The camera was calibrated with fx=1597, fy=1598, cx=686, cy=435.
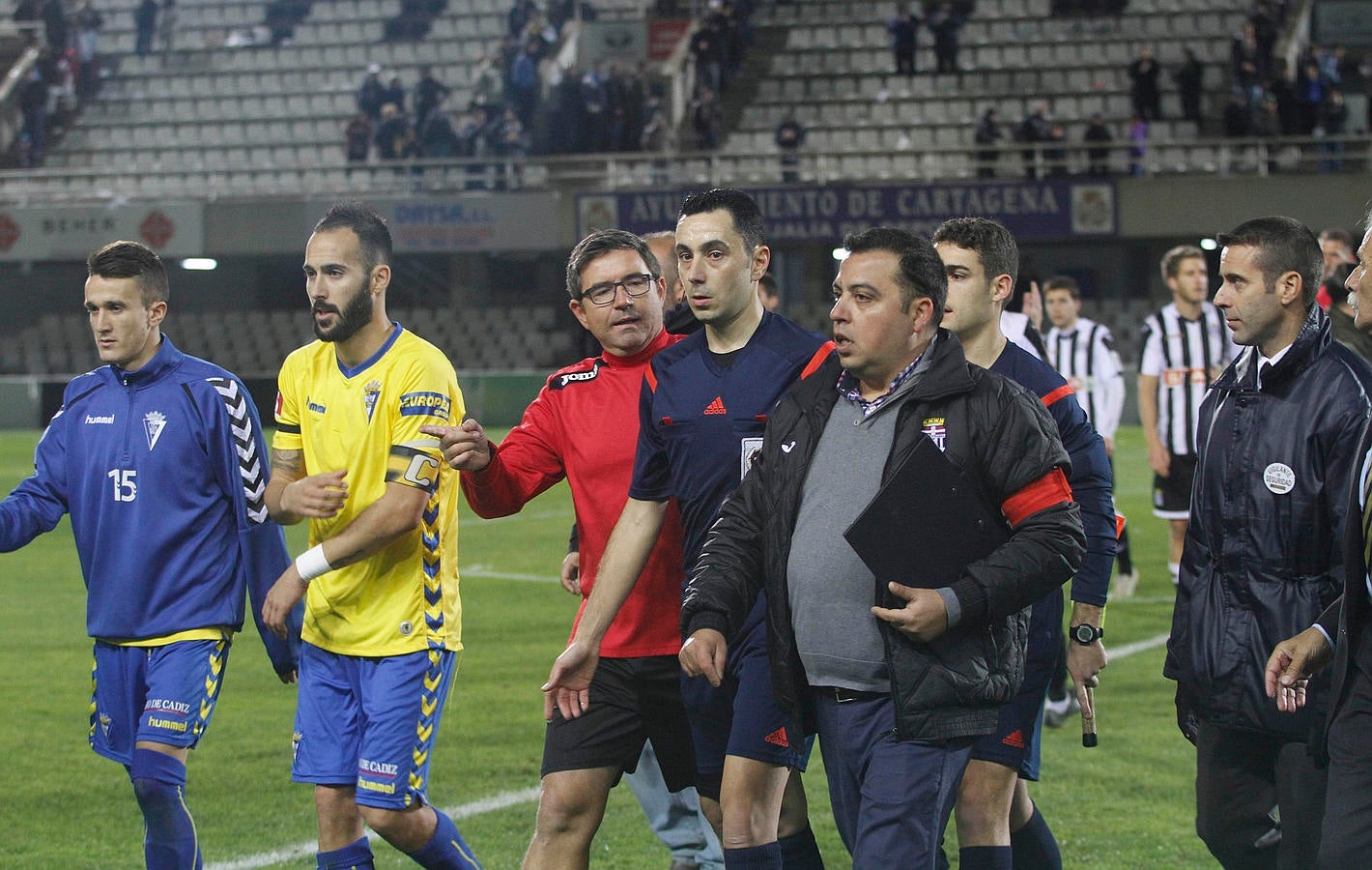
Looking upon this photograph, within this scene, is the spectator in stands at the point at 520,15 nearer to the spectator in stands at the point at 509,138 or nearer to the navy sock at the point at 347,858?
the spectator in stands at the point at 509,138

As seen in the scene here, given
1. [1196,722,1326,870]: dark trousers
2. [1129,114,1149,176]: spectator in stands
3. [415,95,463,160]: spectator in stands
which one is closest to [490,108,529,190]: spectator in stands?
[415,95,463,160]: spectator in stands

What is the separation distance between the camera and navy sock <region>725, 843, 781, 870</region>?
4078 millimetres

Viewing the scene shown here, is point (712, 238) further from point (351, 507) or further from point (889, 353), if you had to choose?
point (351, 507)

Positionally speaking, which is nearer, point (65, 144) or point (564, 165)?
point (564, 165)

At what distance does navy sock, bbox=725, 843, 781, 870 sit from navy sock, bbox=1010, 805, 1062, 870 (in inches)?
37.1

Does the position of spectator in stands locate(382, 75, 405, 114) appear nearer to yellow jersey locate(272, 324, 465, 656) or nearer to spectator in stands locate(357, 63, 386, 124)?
spectator in stands locate(357, 63, 386, 124)

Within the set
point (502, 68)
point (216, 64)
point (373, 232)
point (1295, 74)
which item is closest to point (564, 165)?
point (502, 68)

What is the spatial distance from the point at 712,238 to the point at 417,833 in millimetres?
1815

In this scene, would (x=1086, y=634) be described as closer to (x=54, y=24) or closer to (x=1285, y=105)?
(x=1285, y=105)

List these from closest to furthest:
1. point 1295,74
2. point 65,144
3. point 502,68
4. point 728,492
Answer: point 728,492
point 1295,74
point 502,68
point 65,144

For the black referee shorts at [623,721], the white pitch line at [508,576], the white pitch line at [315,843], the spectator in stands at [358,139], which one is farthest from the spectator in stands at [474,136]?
the black referee shorts at [623,721]

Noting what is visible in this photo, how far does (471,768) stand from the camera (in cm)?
691

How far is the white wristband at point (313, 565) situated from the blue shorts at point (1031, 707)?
181 cm

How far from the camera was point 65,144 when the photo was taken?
3447 centimetres
